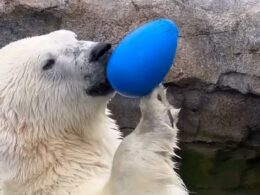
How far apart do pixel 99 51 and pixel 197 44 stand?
237cm

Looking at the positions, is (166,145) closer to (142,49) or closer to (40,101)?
(142,49)

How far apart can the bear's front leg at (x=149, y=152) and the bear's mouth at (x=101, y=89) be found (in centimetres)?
35

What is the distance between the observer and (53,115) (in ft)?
10.8

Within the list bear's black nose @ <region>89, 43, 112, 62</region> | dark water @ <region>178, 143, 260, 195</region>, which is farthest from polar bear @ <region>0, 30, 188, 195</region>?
dark water @ <region>178, 143, 260, 195</region>

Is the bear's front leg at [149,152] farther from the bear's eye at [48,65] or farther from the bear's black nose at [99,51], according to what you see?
the bear's eye at [48,65]

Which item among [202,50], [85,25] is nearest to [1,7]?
[85,25]

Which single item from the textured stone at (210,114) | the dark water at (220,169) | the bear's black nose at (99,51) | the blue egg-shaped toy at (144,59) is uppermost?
the blue egg-shaped toy at (144,59)

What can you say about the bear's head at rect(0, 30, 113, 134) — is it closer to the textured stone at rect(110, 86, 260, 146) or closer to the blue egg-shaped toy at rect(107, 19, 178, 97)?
the blue egg-shaped toy at rect(107, 19, 178, 97)

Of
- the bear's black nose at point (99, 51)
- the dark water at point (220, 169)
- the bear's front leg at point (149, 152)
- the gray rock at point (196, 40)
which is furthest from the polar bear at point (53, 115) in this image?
the dark water at point (220, 169)

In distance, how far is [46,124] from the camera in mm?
3273

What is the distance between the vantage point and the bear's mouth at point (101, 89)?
10.4 feet

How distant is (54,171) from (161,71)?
2.28 ft

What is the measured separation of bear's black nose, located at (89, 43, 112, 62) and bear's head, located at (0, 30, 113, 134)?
1.9 inches

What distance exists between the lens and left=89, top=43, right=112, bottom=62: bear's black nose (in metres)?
3.15
